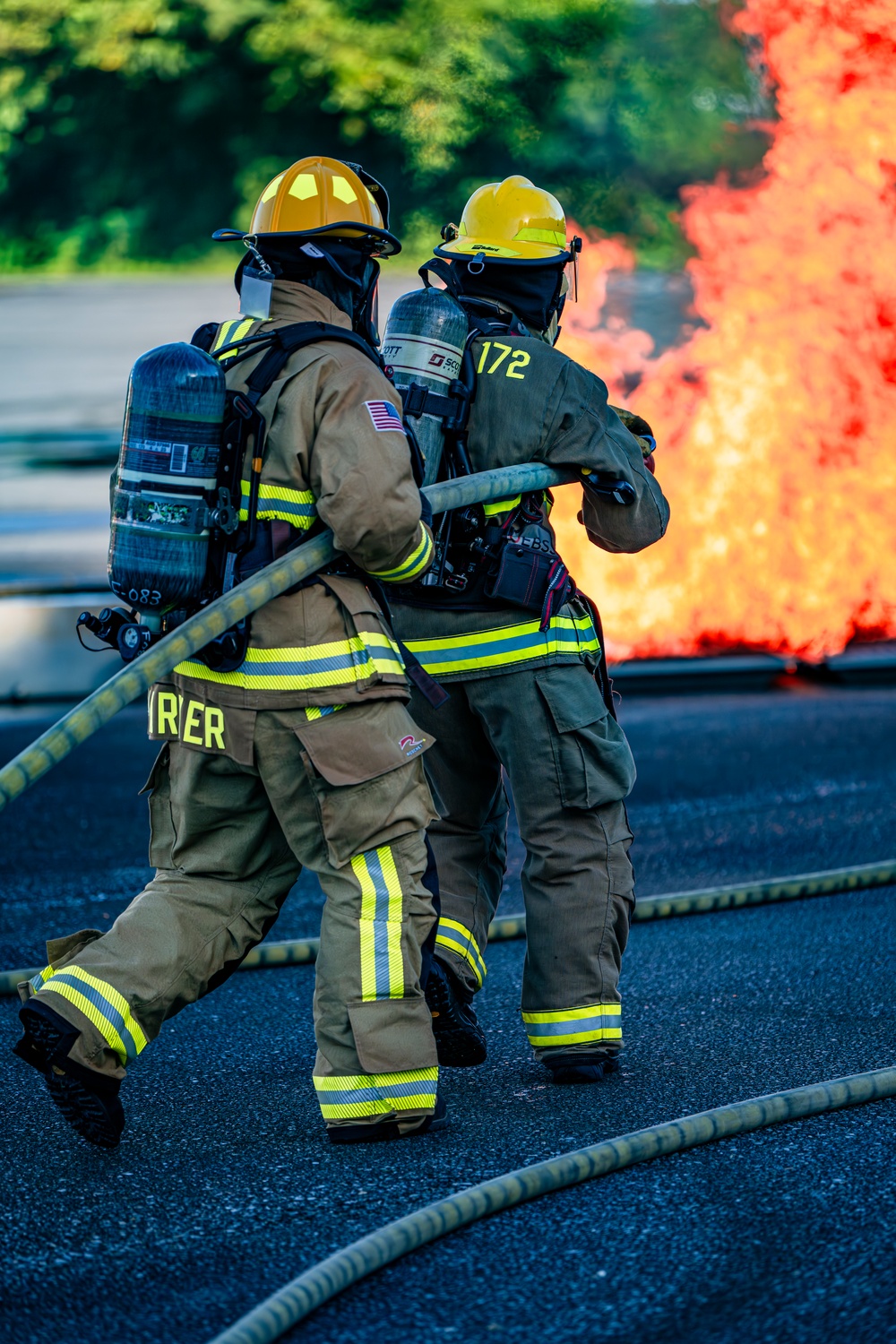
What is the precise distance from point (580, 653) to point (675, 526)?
225 inches

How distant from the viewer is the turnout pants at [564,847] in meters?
3.61

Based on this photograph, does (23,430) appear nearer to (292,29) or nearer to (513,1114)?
(292,29)

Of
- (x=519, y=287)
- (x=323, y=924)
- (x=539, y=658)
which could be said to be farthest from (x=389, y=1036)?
(x=519, y=287)

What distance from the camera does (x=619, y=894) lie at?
368 cm

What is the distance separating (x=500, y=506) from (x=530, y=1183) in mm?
1556

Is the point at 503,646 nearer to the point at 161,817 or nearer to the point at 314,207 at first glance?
the point at 161,817

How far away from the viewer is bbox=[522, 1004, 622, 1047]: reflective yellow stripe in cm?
360

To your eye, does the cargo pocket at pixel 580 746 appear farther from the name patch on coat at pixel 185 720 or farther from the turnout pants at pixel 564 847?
the name patch on coat at pixel 185 720

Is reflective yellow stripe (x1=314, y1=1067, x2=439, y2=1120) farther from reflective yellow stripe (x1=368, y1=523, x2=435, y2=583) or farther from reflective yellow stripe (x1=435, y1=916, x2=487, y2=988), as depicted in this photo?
reflective yellow stripe (x1=368, y1=523, x2=435, y2=583)

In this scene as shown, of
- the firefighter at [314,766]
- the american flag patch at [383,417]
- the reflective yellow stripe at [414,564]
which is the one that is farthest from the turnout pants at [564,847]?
the american flag patch at [383,417]

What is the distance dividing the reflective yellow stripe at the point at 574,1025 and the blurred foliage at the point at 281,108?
19.0m

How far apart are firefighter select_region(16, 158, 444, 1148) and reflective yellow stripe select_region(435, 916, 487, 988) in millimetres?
438

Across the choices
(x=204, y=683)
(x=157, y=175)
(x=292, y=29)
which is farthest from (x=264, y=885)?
(x=157, y=175)

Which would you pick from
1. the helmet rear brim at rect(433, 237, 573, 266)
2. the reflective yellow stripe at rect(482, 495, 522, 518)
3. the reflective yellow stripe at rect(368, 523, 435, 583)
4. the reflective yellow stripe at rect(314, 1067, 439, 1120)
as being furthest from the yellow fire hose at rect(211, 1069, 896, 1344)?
the helmet rear brim at rect(433, 237, 573, 266)
